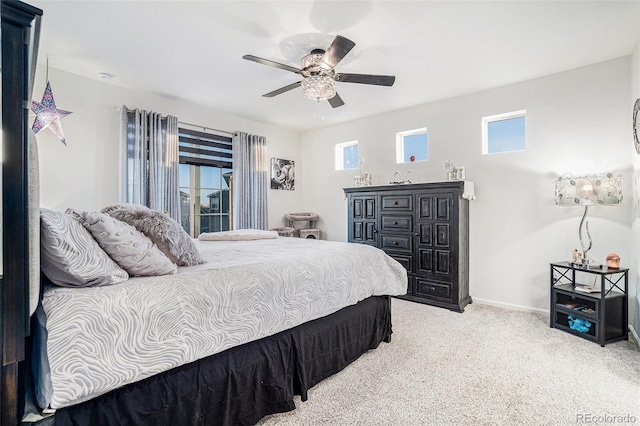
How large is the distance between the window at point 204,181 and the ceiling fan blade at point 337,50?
2.62 metres

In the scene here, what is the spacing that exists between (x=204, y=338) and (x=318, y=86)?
2168mm

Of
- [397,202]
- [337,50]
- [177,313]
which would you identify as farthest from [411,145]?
[177,313]

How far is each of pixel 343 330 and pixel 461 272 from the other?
2.07 meters

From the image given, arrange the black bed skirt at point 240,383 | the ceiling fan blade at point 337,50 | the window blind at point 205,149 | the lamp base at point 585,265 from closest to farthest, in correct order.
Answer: the black bed skirt at point 240,383 < the ceiling fan blade at point 337,50 < the lamp base at point 585,265 < the window blind at point 205,149

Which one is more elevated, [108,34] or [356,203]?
[108,34]

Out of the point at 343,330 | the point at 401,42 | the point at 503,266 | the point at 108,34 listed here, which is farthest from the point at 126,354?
the point at 503,266

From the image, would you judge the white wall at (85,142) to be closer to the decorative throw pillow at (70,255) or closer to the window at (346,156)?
the decorative throw pillow at (70,255)

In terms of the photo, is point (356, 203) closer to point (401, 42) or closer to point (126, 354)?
point (401, 42)

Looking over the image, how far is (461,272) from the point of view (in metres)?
3.57

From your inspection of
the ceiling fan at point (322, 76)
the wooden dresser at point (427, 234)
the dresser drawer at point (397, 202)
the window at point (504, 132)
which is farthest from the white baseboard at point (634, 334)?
the ceiling fan at point (322, 76)

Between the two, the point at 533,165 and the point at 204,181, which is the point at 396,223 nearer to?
the point at 533,165

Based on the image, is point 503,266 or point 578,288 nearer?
point 578,288

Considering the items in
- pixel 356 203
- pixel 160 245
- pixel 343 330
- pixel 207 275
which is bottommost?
pixel 343 330

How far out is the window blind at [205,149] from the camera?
4156mm
